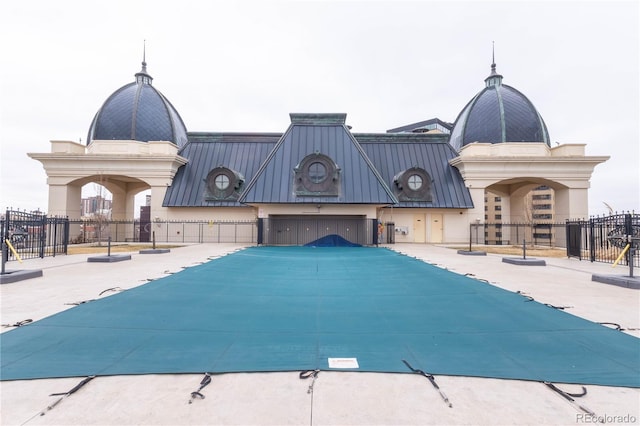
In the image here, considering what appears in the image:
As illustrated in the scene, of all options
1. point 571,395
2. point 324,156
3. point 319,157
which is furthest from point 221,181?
point 571,395

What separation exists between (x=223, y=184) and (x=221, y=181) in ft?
1.23

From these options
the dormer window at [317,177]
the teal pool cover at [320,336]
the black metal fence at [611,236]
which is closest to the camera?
the teal pool cover at [320,336]

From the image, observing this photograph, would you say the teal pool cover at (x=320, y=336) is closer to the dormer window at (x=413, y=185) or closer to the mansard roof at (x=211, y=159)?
the dormer window at (x=413, y=185)

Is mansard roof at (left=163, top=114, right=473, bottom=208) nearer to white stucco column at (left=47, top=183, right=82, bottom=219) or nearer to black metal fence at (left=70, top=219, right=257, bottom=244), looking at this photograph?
black metal fence at (left=70, top=219, right=257, bottom=244)

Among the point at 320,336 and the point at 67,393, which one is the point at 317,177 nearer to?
the point at 320,336

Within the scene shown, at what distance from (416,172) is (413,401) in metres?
28.1

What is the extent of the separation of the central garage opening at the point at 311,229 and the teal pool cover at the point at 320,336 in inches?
692

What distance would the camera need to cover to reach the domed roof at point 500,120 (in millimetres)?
30469

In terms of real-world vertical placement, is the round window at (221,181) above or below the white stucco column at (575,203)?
above

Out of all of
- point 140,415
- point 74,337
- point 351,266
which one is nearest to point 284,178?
point 351,266

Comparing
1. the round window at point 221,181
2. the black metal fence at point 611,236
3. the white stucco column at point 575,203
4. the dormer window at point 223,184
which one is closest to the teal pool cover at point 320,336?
the black metal fence at point 611,236

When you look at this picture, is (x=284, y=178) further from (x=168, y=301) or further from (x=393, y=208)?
(x=168, y=301)

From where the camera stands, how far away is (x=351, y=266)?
14.2 m

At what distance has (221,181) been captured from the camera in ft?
98.6
